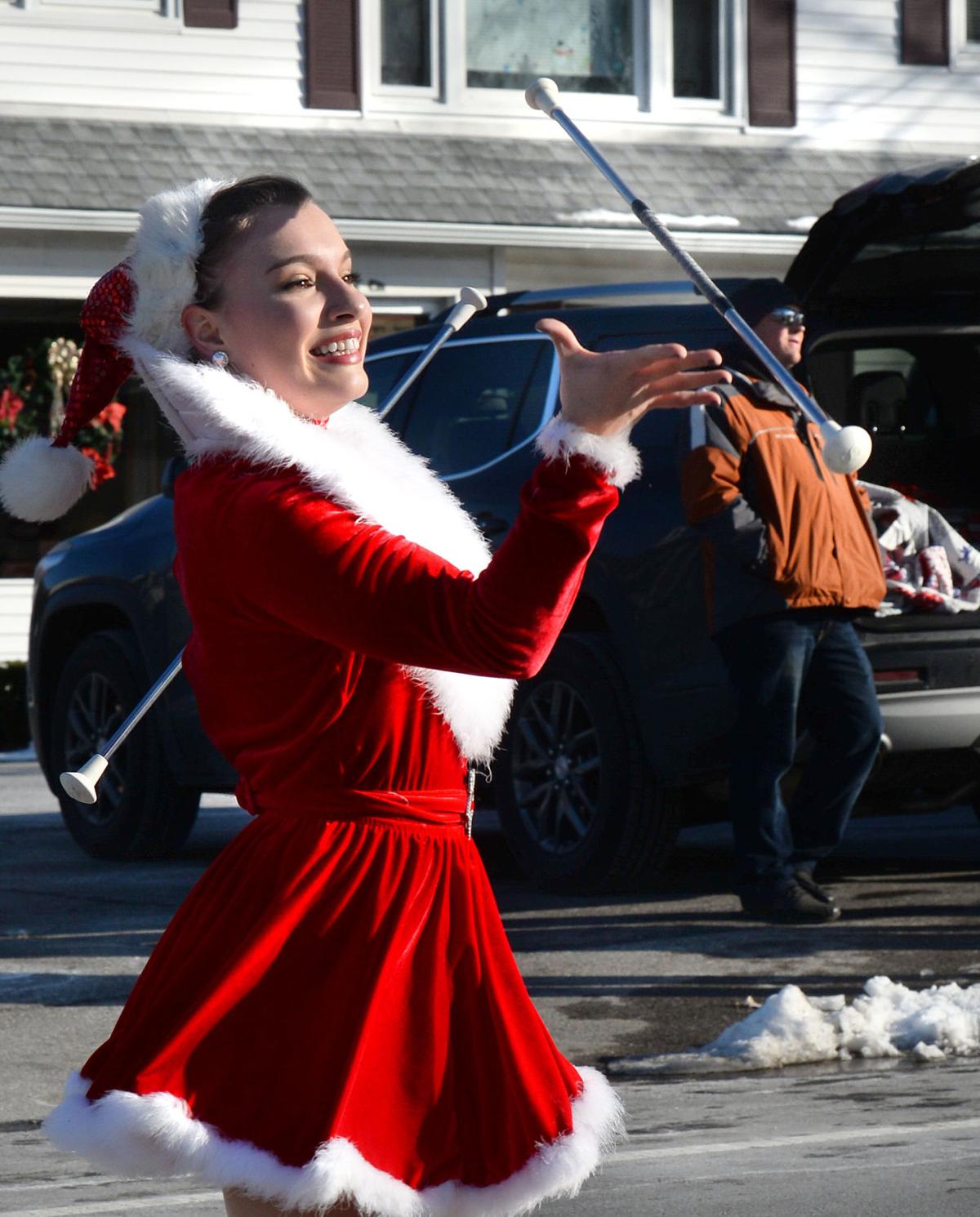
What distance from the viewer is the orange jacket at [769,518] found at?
7.15 metres

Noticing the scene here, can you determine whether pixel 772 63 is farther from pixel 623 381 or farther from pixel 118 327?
pixel 623 381

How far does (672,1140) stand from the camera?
16.6ft

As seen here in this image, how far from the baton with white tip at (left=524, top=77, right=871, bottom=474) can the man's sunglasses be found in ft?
12.1

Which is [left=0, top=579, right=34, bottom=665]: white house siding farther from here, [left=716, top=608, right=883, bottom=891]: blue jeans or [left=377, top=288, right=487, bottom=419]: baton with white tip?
[left=377, top=288, right=487, bottom=419]: baton with white tip

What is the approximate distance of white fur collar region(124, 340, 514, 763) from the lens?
8.87 feet

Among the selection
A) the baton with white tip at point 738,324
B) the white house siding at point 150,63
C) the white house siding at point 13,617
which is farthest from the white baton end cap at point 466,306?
the white house siding at point 13,617

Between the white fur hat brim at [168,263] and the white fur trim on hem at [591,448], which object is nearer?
the white fur trim on hem at [591,448]

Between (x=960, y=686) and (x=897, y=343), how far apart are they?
65.0 inches

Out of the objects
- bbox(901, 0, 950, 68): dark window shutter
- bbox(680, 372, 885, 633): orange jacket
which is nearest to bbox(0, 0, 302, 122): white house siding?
bbox(901, 0, 950, 68): dark window shutter

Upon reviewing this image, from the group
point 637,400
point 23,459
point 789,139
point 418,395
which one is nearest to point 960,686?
point 418,395

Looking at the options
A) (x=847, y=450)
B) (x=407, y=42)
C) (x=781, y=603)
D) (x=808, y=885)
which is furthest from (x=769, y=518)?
(x=407, y=42)

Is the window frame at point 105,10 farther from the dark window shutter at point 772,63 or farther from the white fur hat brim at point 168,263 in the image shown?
the white fur hat brim at point 168,263

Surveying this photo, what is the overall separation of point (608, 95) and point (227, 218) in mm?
15834

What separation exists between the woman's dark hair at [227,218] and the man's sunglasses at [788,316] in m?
4.57
